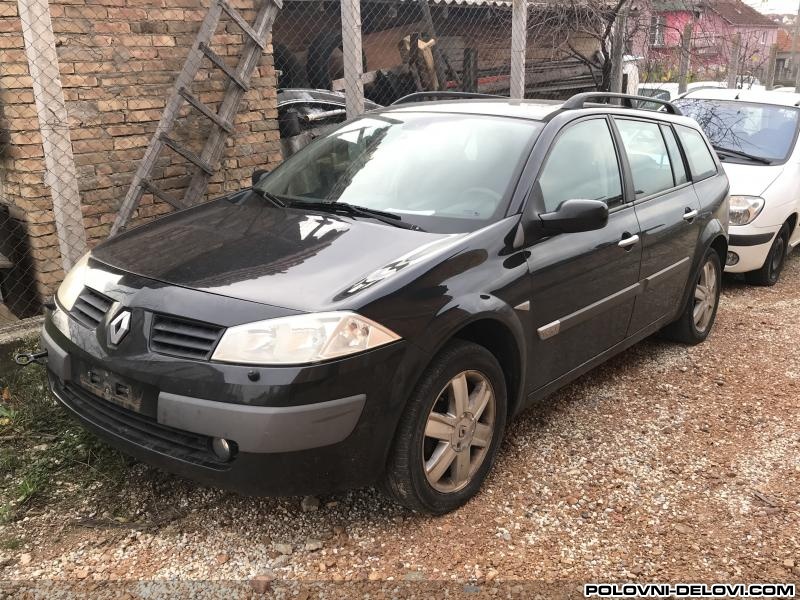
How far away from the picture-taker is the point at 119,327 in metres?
2.65

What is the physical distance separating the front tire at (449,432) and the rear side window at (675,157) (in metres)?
2.27

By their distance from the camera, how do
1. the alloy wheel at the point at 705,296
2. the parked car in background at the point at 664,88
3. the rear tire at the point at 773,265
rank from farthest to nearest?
1. the parked car in background at the point at 664,88
2. the rear tire at the point at 773,265
3. the alloy wheel at the point at 705,296

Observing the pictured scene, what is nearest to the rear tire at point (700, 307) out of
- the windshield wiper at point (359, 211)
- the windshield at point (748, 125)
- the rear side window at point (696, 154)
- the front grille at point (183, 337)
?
the rear side window at point (696, 154)

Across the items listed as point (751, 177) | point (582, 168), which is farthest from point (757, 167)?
point (582, 168)

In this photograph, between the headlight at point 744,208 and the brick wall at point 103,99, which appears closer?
the brick wall at point 103,99

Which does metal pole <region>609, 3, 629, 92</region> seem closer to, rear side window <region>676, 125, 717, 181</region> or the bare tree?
the bare tree

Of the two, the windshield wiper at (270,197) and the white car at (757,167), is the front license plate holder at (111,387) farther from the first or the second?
the white car at (757,167)

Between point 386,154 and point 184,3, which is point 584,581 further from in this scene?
point 184,3

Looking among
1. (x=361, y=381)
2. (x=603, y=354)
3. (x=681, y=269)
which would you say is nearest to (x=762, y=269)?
(x=681, y=269)

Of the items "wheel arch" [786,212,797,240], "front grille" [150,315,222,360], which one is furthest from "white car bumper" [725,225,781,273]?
"front grille" [150,315,222,360]

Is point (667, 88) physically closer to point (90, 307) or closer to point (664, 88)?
point (664, 88)

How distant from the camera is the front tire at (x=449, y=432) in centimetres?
271

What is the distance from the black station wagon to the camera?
2.46 m

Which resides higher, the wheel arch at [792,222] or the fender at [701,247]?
the fender at [701,247]
